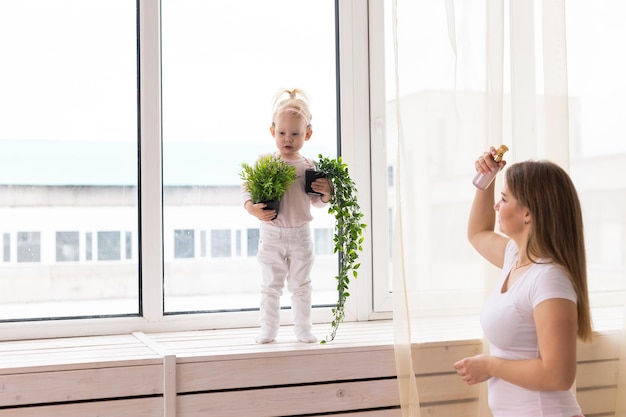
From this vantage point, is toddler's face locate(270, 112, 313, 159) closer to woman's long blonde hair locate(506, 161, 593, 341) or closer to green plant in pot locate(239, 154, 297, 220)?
green plant in pot locate(239, 154, 297, 220)

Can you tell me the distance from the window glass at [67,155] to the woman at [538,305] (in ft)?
4.32

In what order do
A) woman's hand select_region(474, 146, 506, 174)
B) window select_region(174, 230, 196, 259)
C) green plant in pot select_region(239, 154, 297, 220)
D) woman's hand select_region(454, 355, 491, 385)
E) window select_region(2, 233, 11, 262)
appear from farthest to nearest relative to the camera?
window select_region(174, 230, 196, 259)
window select_region(2, 233, 11, 262)
green plant in pot select_region(239, 154, 297, 220)
woman's hand select_region(474, 146, 506, 174)
woman's hand select_region(454, 355, 491, 385)

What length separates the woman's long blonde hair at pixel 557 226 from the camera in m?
1.60

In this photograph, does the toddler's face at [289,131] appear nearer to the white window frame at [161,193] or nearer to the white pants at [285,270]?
the white pants at [285,270]

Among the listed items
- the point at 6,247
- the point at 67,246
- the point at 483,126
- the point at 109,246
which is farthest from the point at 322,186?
the point at 6,247

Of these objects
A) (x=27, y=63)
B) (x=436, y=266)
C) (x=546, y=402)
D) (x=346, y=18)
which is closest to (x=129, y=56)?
(x=27, y=63)

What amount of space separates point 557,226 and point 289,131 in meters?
0.91

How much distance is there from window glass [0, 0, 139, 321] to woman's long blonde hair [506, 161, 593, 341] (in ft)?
4.55

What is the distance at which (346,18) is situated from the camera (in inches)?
107

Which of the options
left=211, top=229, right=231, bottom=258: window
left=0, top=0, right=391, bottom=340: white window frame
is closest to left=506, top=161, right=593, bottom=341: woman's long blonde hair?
left=0, top=0, right=391, bottom=340: white window frame

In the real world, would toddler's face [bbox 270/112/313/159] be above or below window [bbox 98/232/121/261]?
above

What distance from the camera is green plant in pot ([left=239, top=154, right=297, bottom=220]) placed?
2.19 meters

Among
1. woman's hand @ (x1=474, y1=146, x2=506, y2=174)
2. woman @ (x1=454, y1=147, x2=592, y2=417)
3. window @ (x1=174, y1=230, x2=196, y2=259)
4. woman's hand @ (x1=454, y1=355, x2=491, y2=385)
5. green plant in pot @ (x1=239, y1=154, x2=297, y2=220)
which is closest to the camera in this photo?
woman @ (x1=454, y1=147, x2=592, y2=417)

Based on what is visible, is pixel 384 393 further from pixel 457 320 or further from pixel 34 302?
pixel 34 302
